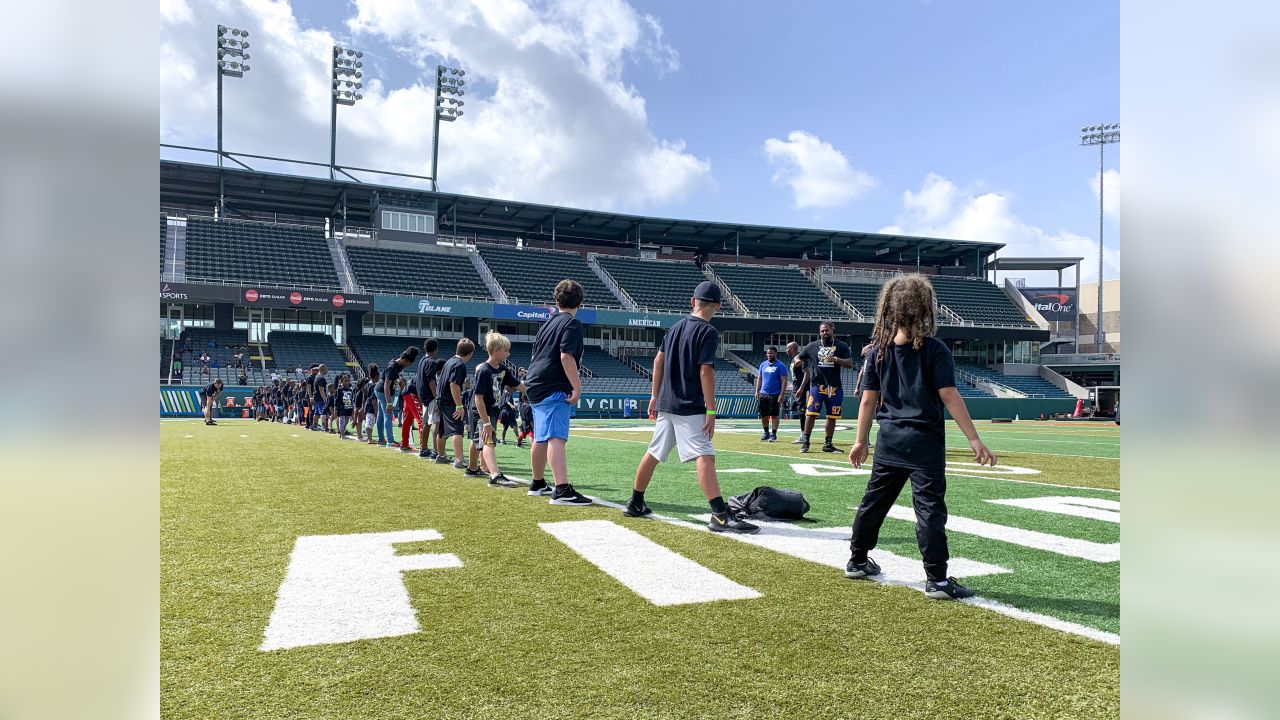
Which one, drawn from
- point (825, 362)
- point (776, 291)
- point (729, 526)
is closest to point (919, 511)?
point (729, 526)

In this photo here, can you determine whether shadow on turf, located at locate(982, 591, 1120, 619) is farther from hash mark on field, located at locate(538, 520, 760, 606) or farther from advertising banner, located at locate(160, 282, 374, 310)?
advertising banner, located at locate(160, 282, 374, 310)

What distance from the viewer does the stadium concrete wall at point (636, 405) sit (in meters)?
32.0

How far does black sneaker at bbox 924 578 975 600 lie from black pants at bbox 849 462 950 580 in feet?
0.12

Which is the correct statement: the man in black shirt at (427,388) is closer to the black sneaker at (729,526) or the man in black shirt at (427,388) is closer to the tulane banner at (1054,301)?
the black sneaker at (729,526)

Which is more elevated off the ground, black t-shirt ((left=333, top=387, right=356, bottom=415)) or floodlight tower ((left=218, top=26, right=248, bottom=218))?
floodlight tower ((left=218, top=26, right=248, bottom=218))

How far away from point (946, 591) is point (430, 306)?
131 feet

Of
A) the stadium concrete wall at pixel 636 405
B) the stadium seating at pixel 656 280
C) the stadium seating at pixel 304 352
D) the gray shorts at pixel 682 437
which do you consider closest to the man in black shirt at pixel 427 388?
the gray shorts at pixel 682 437

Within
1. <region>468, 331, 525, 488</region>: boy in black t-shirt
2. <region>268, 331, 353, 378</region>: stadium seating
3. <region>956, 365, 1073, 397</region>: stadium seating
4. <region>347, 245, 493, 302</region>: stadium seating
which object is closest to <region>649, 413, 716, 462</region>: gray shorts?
<region>468, 331, 525, 488</region>: boy in black t-shirt

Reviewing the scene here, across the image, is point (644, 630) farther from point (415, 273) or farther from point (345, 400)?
point (415, 273)

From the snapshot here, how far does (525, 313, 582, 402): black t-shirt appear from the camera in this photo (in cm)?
667

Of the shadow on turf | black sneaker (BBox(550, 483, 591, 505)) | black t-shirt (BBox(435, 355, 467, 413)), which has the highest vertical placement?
black t-shirt (BBox(435, 355, 467, 413))
